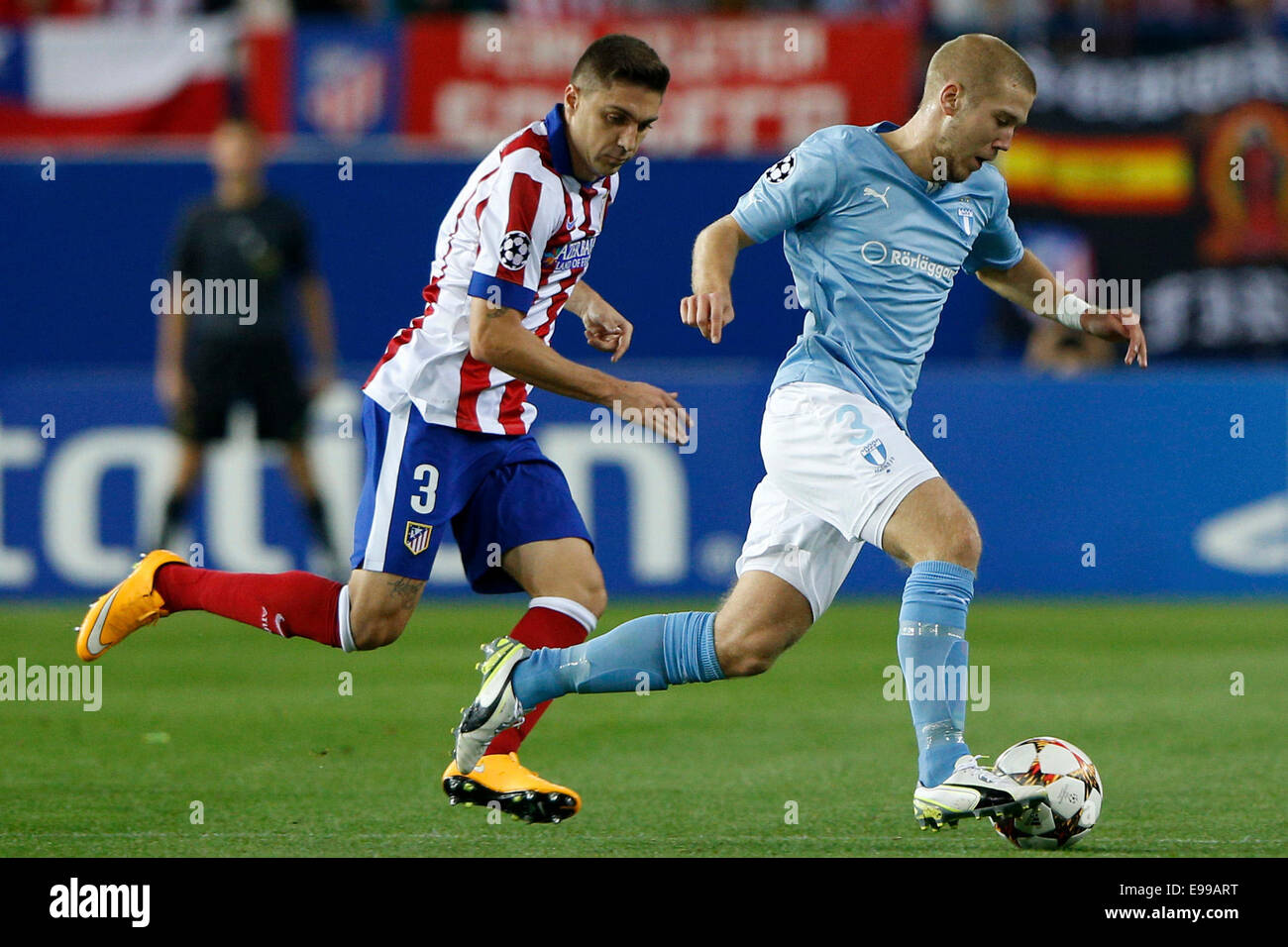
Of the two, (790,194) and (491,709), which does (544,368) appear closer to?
(790,194)

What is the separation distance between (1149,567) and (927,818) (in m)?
6.82

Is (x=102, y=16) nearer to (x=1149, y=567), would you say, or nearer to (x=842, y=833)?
(x=1149, y=567)

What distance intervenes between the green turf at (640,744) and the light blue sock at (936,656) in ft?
0.99

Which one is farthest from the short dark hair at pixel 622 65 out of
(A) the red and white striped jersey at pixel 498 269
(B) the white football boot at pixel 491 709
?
(B) the white football boot at pixel 491 709

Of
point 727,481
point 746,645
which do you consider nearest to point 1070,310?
point 746,645

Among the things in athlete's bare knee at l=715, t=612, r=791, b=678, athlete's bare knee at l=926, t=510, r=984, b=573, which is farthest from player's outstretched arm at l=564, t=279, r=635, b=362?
athlete's bare knee at l=926, t=510, r=984, b=573

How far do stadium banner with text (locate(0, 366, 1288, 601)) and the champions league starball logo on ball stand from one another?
537 centimetres

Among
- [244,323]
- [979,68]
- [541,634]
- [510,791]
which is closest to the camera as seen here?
[979,68]

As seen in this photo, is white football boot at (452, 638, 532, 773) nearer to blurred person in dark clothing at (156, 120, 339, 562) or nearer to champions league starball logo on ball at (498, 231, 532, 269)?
champions league starball logo on ball at (498, 231, 532, 269)

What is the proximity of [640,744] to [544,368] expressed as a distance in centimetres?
215

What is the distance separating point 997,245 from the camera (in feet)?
19.0

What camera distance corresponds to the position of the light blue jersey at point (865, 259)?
17.3 feet

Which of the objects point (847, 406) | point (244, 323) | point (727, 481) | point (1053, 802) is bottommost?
point (1053, 802)

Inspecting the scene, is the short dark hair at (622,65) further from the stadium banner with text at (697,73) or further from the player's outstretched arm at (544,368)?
the stadium banner with text at (697,73)
